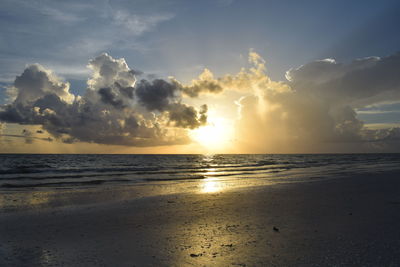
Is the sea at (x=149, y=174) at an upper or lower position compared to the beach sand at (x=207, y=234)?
lower

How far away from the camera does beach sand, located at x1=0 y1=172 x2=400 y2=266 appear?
736 centimetres

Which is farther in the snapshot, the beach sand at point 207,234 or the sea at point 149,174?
the sea at point 149,174

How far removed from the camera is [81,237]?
9.66m

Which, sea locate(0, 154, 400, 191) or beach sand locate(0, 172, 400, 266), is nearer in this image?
beach sand locate(0, 172, 400, 266)

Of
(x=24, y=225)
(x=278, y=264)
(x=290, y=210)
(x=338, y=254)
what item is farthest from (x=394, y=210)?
(x=24, y=225)

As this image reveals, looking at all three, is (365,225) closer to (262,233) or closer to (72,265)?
(262,233)

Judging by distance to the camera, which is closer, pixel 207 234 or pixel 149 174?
pixel 207 234

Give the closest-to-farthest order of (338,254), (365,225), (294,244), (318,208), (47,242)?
(338,254), (294,244), (47,242), (365,225), (318,208)

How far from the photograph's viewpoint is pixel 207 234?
961 cm

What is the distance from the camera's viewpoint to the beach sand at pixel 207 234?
7.36 metres

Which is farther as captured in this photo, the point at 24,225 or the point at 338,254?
the point at 24,225

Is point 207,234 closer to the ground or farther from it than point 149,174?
farther from it

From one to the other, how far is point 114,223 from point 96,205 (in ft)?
16.7

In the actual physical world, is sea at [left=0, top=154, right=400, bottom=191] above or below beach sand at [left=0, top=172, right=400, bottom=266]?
below
